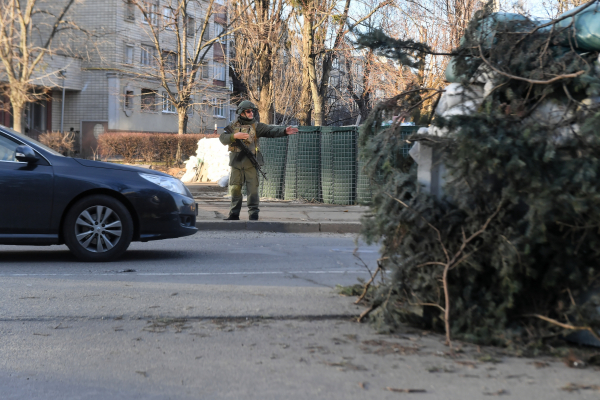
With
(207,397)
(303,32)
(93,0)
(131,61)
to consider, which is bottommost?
(207,397)

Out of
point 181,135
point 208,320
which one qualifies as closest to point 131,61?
point 181,135

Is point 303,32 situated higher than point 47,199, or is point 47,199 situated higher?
point 303,32

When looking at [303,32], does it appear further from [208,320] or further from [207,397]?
[207,397]

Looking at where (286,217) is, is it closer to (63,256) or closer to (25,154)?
(63,256)

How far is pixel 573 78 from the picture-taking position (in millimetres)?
4141

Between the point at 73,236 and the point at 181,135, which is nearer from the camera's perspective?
the point at 73,236

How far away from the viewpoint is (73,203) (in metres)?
7.83

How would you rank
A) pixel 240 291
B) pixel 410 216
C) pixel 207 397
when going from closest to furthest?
pixel 207 397
pixel 410 216
pixel 240 291

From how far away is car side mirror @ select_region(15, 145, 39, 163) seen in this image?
7.61 meters

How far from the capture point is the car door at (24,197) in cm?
766

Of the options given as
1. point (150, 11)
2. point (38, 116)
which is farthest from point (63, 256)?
point (38, 116)

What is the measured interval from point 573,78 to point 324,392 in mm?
2257

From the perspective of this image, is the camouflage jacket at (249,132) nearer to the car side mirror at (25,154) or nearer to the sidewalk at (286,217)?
the sidewalk at (286,217)

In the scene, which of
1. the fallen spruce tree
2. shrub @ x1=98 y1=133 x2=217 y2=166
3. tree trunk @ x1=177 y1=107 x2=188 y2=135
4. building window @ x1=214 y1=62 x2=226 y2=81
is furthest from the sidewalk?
building window @ x1=214 y1=62 x2=226 y2=81
